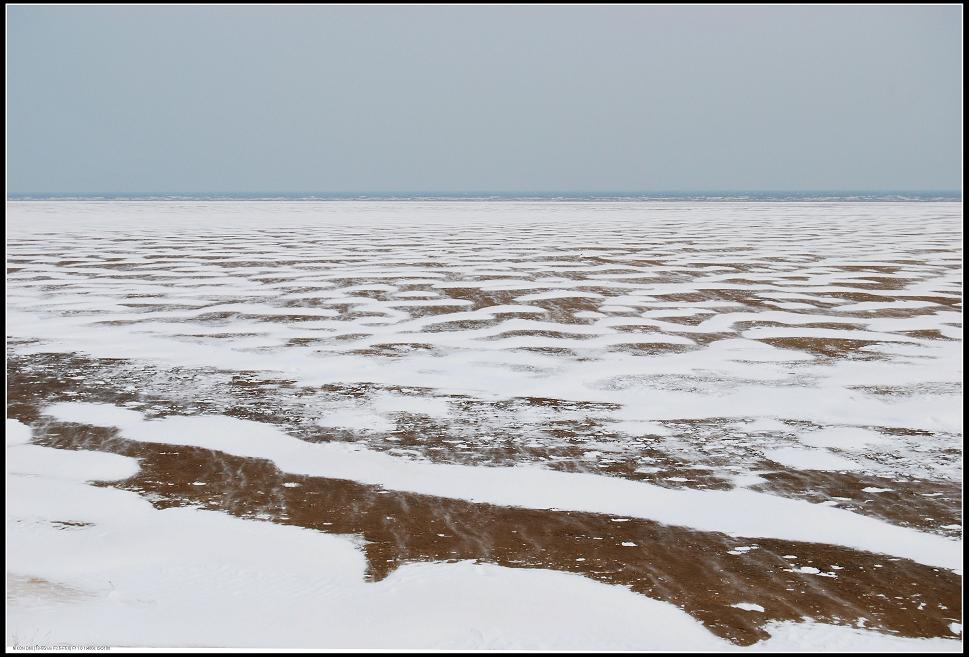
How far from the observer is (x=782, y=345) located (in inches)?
214

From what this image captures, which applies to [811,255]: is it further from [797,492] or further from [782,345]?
[797,492]

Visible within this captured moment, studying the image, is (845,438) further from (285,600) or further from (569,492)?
(285,600)

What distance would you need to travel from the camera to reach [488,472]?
126 inches

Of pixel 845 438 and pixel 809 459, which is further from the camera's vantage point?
pixel 845 438

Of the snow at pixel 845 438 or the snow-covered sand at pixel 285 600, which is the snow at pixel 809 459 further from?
the snow-covered sand at pixel 285 600

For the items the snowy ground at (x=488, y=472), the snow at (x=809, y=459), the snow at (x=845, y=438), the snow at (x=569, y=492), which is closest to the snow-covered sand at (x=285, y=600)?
the snowy ground at (x=488, y=472)

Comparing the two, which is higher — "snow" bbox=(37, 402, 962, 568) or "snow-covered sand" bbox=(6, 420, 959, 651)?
"snow-covered sand" bbox=(6, 420, 959, 651)

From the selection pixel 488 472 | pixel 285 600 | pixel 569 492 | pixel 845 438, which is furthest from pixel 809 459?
pixel 285 600

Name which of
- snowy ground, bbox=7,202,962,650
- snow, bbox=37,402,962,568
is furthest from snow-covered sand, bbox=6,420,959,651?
snow, bbox=37,402,962,568

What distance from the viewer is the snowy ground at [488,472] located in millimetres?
2176

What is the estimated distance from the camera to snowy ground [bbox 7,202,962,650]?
7.14 feet

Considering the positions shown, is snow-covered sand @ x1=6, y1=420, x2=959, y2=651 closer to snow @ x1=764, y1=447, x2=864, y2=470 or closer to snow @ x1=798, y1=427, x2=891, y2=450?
snow @ x1=764, y1=447, x2=864, y2=470

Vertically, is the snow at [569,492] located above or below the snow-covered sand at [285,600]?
below

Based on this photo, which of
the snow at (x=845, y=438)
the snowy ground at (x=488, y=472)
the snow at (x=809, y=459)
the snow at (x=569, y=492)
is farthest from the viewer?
the snow at (x=845, y=438)
